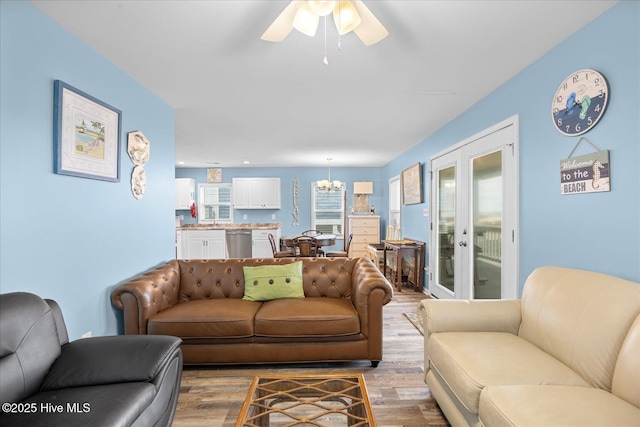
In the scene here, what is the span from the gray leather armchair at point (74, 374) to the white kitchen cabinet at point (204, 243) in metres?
5.07

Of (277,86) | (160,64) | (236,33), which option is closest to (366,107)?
(277,86)

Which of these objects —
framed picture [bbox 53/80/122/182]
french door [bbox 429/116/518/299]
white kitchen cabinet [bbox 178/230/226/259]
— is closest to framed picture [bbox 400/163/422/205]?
french door [bbox 429/116/518/299]

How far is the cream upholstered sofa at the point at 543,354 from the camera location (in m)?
1.24

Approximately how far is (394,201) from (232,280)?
4973mm

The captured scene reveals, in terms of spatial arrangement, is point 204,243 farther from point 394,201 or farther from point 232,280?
point 394,201

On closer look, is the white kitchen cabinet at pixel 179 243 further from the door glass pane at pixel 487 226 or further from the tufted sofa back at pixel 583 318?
the tufted sofa back at pixel 583 318

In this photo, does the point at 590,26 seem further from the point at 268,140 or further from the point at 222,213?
the point at 222,213

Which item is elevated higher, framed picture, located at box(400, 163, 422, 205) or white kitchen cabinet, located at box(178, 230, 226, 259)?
framed picture, located at box(400, 163, 422, 205)

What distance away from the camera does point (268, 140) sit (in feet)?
16.9

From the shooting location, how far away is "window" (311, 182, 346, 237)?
8.20 m

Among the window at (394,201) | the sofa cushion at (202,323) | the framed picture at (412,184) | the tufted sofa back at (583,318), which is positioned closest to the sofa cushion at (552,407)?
the tufted sofa back at (583,318)

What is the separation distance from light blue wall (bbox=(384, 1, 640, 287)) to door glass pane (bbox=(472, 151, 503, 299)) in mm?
383

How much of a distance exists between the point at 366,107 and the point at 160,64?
210 cm

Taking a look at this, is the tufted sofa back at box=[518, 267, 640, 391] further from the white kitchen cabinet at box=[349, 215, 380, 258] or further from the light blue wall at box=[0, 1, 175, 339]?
the white kitchen cabinet at box=[349, 215, 380, 258]
